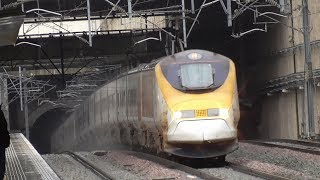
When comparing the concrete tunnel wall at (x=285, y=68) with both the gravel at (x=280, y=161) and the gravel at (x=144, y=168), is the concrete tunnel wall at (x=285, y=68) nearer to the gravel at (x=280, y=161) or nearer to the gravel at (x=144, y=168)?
the gravel at (x=280, y=161)

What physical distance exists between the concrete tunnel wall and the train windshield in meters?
12.4

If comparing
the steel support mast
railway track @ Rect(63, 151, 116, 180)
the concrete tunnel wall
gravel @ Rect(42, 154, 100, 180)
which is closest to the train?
railway track @ Rect(63, 151, 116, 180)

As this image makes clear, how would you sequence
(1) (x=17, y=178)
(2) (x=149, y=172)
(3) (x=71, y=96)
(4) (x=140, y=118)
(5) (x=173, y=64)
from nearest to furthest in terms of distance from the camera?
(1) (x=17, y=178) < (2) (x=149, y=172) < (5) (x=173, y=64) < (4) (x=140, y=118) < (3) (x=71, y=96)

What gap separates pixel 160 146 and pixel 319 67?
1406 centimetres

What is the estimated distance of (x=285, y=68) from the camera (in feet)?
108

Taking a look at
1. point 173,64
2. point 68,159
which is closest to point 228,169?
point 173,64

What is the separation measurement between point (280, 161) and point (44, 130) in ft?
184

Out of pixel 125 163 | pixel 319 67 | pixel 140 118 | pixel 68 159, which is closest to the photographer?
pixel 125 163

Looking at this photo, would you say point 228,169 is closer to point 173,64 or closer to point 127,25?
point 173,64

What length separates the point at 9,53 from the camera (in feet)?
124

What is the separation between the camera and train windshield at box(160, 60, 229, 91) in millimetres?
16453

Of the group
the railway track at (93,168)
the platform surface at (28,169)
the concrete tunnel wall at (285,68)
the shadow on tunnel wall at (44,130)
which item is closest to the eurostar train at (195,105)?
the railway track at (93,168)

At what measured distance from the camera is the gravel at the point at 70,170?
612 inches

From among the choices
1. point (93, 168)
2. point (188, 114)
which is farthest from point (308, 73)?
point (93, 168)
